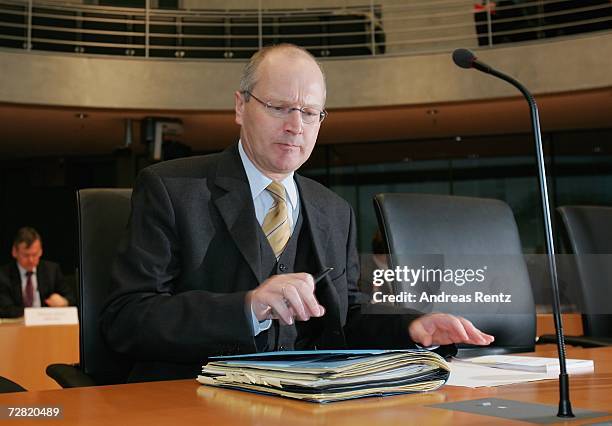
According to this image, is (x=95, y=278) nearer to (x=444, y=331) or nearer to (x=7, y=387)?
(x=7, y=387)

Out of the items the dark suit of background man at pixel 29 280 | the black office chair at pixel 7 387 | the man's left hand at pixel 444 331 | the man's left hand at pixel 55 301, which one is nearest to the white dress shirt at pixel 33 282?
the dark suit of background man at pixel 29 280

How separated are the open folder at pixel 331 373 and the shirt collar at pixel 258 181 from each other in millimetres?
679

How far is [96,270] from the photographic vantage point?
6.22ft

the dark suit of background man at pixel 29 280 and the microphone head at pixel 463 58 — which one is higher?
the microphone head at pixel 463 58

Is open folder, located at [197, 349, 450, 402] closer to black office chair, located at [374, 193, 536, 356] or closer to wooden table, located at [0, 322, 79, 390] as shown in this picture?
black office chair, located at [374, 193, 536, 356]

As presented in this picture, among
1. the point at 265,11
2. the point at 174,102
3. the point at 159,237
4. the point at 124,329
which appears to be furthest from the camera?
the point at 265,11

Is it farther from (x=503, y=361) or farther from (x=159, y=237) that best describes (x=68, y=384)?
(x=503, y=361)

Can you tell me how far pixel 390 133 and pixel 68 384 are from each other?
8741mm

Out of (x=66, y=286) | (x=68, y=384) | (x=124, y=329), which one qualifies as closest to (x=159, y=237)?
(x=124, y=329)

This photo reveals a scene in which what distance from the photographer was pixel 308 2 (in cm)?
1032

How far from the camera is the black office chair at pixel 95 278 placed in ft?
6.08

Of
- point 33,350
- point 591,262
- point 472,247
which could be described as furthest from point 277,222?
point 33,350

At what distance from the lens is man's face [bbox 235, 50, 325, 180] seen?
1968 millimetres

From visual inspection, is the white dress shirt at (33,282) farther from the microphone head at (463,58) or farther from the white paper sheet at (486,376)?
the microphone head at (463,58)
